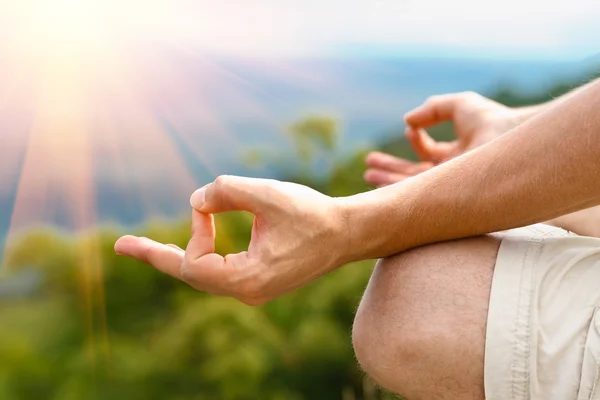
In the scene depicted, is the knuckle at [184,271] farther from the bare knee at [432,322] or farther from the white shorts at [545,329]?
the white shorts at [545,329]

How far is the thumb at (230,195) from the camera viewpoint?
793mm

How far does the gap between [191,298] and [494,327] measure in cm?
169

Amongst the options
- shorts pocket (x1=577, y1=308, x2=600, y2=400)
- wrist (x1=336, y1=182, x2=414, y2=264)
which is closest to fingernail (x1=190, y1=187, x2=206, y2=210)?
wrist (x1=336, y1=182, x2=414, y2=264)

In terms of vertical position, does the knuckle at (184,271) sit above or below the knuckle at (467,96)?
below

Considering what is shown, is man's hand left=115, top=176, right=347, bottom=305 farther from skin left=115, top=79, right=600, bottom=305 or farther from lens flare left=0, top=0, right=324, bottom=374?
lens flare left=0, top=0, right=324, bottom=374

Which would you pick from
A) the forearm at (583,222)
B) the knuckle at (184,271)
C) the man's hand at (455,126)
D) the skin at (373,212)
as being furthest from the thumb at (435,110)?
the knuckle at (184,271)

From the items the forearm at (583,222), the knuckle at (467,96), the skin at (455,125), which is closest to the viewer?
the forearm at (583,222)

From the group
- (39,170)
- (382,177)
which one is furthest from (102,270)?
(382,177)

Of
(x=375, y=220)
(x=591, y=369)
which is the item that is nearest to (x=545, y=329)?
(x=591, y=369)

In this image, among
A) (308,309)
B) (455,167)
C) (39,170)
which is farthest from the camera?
(39,170)

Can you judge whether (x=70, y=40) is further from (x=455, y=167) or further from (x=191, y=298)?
(x=455, y=167)

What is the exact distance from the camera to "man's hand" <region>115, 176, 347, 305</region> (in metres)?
0.79

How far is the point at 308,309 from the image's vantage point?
2.29 m

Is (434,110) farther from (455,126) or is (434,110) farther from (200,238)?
(200,238)
